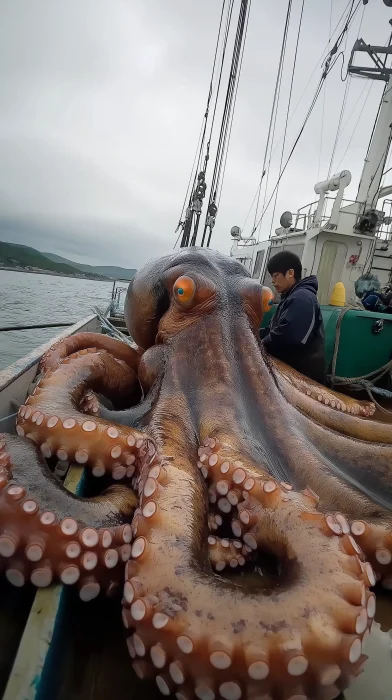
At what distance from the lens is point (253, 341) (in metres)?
2.26

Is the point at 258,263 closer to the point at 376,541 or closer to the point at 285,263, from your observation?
the point at 285,263

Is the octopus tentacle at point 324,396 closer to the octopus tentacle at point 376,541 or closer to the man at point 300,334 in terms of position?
the man at point 300,334

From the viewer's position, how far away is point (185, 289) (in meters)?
2.29

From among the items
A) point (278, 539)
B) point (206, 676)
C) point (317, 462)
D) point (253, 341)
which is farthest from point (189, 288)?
point (206, 676)

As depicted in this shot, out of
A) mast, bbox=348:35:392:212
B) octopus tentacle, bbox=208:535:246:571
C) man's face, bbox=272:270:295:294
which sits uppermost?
mast, bbox=348:35:392:212

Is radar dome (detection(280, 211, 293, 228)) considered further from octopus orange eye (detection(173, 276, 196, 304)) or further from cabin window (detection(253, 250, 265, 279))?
octopus orange eye (detection(173, 276, 196, 304))

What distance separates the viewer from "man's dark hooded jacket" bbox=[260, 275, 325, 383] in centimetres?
387

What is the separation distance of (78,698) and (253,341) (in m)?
1.62

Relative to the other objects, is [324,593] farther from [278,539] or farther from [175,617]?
[175,617]

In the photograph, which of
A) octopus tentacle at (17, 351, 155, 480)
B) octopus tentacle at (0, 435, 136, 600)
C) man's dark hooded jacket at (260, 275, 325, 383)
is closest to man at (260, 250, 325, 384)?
man's dark hooded jacket at (260, 275, 325, 383)

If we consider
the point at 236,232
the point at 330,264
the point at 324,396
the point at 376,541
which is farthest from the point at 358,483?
the point at 236,232

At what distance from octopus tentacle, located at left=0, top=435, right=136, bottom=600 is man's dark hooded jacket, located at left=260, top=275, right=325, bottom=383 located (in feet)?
9.27

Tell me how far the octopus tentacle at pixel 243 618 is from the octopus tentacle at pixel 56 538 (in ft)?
0.41

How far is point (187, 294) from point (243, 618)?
5.20ft
